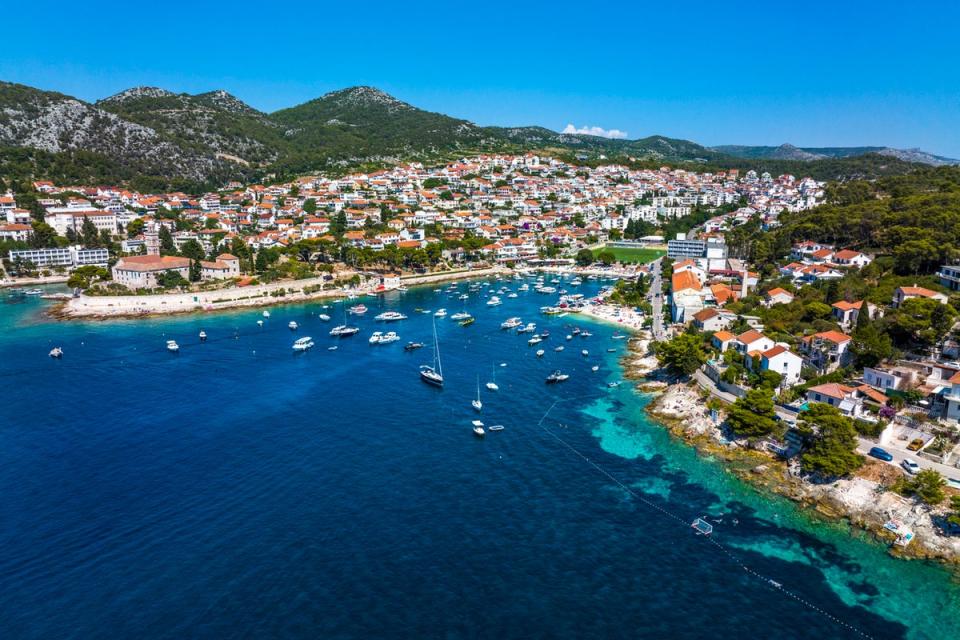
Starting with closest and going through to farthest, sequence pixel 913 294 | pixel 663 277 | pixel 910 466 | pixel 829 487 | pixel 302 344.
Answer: pixel 910 466 → pixel 829 487 → pixel 913 294 → pixel 302 344 → pixel 663 277

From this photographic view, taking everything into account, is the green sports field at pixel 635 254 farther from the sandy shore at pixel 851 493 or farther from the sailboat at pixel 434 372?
the sandy shore at pixel 851 493

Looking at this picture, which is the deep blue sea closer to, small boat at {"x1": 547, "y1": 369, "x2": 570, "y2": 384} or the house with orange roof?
small boat at {"x1": 547, "y1": 369, "x2": 570, "y2": 384}

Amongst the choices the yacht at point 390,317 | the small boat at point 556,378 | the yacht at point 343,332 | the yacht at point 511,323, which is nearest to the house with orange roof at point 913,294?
the small boat at point 556,378

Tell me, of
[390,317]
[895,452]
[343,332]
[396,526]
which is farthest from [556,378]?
[390,317]

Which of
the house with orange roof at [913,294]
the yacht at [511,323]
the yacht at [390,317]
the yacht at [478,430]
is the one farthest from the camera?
the yacht at [390,317]

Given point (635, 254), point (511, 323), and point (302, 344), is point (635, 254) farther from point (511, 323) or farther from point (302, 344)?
point (302, 344)

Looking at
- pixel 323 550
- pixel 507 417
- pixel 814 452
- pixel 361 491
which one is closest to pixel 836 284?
pixel 814 452
